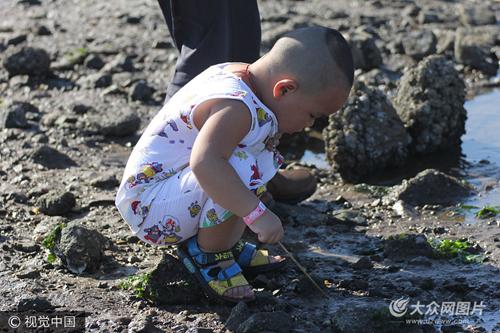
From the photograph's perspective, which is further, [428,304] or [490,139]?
[490,139]

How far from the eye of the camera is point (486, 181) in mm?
5270

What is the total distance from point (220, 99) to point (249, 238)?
1126mm

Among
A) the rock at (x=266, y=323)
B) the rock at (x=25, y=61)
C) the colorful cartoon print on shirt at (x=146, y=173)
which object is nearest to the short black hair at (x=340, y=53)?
the colorful cartoon print on shirt at (x=146, y=173)

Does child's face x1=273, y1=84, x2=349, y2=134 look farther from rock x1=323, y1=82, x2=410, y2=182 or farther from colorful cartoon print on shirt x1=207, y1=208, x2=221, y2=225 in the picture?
rock x1=323, y1=82, x2=410, y2=182

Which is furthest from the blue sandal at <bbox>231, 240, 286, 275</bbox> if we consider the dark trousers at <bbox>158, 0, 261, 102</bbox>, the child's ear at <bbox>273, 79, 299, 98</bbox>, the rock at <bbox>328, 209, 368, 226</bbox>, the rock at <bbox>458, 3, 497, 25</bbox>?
the rock at <bbox>458, 3, 497, 25</bbox>

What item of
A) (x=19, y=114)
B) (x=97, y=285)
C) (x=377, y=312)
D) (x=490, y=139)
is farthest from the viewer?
(x=19, y=114)

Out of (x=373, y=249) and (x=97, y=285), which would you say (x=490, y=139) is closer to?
(x=373, y=249)

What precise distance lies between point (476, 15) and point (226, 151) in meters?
5.97

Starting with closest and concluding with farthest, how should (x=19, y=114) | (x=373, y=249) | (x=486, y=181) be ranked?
(x=373, y=249)
(x=486, y=181)
(x=19, y=114)

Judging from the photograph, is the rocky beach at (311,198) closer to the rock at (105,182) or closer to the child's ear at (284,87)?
the rock at (105,182)

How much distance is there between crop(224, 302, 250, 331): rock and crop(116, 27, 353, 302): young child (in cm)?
16

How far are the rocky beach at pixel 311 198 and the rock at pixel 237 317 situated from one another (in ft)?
0.04

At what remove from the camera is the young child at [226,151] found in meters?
3.57

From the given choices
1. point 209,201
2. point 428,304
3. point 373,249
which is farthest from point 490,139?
point 209,201
